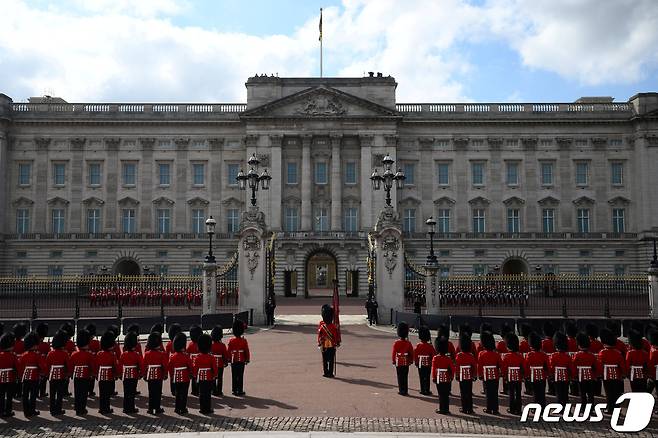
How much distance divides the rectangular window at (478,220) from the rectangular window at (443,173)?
379cm

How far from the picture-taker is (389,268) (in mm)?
24875

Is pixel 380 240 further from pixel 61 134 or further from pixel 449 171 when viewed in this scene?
pixel 61 134

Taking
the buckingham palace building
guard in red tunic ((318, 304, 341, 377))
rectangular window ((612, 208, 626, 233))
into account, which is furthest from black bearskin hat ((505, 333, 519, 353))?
rectangular window ((612, 208, 626, 233))

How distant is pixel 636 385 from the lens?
1086 cm

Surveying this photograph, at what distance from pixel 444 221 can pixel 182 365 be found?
44286 mm

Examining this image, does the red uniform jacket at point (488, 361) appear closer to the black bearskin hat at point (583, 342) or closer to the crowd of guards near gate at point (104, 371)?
the black bearskin hat at point (583, 342)

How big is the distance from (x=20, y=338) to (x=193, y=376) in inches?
169

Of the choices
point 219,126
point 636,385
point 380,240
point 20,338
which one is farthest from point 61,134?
point 636,385

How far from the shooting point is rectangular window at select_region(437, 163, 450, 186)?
53.6 metres

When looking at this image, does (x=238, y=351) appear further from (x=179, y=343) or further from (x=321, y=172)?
(x=321, y=172)

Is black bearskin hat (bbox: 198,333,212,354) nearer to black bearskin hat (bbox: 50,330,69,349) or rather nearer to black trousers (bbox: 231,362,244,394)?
black trousers (bbox: 231,362,244,394)

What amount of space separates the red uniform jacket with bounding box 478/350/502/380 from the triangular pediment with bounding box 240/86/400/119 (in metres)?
43.1

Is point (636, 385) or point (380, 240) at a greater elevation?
point (380, 240)

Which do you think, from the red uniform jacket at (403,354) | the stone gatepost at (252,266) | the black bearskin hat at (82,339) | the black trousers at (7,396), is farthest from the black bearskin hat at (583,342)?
the stone gatepost at (252,266)
